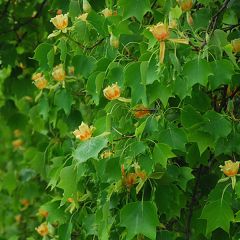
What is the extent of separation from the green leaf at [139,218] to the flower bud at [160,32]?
0.60 meters

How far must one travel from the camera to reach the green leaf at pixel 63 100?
3.07 meters

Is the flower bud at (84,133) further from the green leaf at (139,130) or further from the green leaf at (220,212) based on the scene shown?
the green leaf at (220,212)

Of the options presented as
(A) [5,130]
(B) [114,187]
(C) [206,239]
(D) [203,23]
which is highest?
(D) [203,23]

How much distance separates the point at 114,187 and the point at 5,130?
383 cm

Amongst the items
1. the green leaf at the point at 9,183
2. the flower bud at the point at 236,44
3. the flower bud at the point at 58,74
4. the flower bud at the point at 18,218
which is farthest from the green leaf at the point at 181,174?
the flower bud at the point at 18,218

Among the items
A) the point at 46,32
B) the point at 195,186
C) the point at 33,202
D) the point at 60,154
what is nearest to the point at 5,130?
the point at 33,202

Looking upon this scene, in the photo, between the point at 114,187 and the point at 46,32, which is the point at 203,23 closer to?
the point at 114,187

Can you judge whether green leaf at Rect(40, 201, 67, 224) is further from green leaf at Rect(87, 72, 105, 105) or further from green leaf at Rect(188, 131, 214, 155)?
green leaf at Rect(188, 131, 214, 155)

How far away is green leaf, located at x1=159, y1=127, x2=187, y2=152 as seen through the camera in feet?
7.96

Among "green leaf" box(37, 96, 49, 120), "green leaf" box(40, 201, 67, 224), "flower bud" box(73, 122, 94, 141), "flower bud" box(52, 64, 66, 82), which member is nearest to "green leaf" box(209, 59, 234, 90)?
"flower bud" box(73, 122, 94, 141)

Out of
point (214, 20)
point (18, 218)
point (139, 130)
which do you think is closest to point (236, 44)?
point (214, 20)

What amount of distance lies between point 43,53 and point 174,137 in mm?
693

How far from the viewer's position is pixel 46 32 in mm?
4383

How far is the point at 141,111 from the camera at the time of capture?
256 cm
